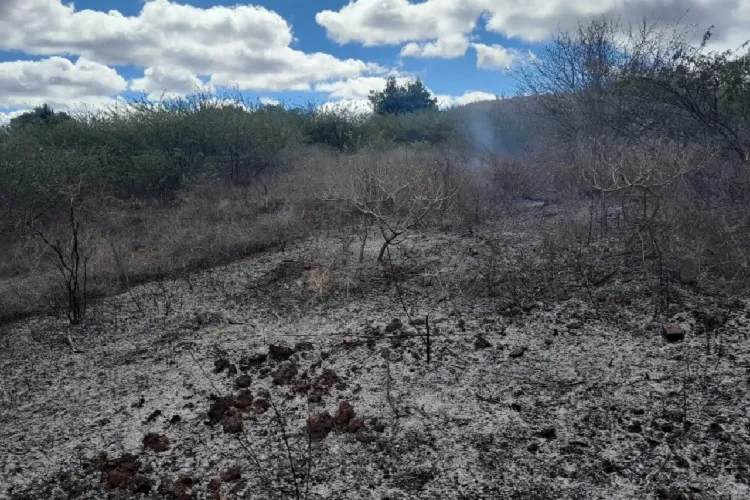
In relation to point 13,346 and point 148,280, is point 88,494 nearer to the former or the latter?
point 13,346

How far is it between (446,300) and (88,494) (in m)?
3.06

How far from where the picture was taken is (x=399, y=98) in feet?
74.0

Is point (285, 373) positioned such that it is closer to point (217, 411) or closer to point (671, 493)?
point (217, 411)

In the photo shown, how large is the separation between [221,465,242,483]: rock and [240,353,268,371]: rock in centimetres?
114

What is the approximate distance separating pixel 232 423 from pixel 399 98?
67.8ft

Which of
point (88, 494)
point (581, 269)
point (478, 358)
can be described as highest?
point (581, 269)

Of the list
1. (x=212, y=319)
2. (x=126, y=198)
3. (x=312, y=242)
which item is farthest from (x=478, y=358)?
(x=126, y=198)

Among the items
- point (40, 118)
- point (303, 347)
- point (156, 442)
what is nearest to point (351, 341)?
point (303, 347)

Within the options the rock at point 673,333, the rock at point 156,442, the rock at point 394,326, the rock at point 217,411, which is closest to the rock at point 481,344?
the rock at point 394,326

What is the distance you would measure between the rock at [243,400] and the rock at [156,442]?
461 mm

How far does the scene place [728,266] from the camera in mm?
4750

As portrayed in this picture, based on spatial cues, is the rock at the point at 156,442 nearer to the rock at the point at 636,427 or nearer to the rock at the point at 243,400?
the rock at the point at 243,400

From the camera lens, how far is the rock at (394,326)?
4.37 meters

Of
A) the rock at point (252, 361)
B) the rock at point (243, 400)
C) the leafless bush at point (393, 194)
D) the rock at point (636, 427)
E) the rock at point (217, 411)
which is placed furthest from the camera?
the leafless bush at point (393, 194)
